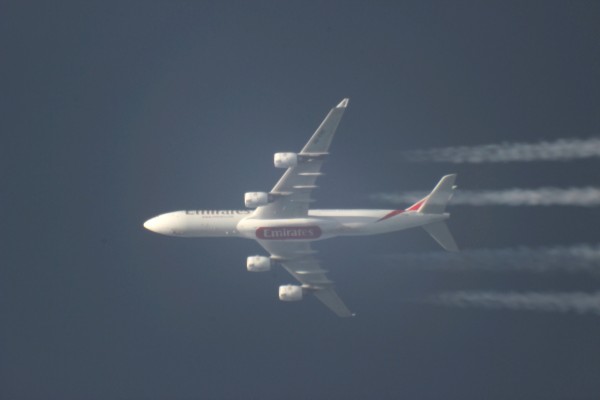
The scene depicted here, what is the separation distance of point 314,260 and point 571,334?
24045 mm

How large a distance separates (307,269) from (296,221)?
18.1 ft

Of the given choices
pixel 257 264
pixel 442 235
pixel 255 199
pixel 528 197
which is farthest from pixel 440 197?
pixel 257 264

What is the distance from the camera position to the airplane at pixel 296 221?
232ft

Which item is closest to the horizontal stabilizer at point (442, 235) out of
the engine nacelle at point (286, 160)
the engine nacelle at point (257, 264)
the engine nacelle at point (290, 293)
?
the engine nacelle at point (290, 293)

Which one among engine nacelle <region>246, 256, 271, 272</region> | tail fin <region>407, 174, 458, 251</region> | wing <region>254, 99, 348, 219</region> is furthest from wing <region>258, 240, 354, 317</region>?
tail fin <region>407, 174, 458, 251</region>

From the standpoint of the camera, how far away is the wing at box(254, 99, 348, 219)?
68.2 m

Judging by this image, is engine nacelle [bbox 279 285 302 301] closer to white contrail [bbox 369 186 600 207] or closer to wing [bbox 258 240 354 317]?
wing [bbox 258 240 354 317]

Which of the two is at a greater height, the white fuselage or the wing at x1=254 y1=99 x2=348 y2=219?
the wing at x1=254 y1=99 x2=348 y2=219

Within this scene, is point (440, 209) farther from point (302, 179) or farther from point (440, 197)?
point (302, 179)

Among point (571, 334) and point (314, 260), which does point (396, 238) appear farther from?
point (571, 334)

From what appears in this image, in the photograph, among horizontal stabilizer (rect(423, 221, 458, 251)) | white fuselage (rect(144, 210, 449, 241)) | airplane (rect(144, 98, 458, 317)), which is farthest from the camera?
horizontal stabilizer (rect(423, 221, 458, 251))

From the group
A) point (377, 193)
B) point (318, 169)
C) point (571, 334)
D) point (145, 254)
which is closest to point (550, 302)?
point (571, 334)

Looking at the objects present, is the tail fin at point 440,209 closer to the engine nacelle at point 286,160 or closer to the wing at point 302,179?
the wing at point 302,179

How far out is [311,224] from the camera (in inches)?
2822
